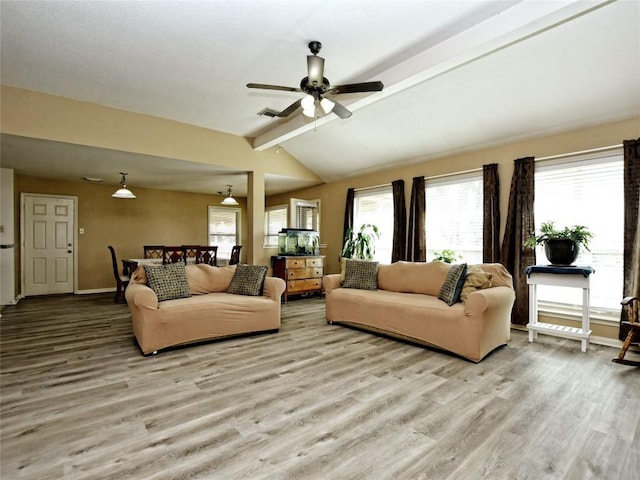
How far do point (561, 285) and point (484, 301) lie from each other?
47.0 inches

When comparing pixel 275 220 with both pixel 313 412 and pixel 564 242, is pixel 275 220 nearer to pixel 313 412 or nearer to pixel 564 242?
pixel 564 242

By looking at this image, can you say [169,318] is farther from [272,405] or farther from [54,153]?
[54,153]

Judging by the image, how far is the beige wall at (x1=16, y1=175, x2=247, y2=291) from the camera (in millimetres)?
7094

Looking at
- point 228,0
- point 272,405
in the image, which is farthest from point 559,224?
point 228,0

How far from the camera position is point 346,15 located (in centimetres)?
274

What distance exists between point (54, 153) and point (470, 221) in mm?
6223

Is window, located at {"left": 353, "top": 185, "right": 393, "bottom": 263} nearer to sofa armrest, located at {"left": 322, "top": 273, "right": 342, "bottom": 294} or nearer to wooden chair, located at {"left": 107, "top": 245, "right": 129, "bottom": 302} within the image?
sofa armrest, located at {"left": 322, "top": 273, "right": 342, "bottom": 294}

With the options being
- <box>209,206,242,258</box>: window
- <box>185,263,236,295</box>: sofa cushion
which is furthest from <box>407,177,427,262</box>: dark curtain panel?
<box>209,206,242,258</box>: window

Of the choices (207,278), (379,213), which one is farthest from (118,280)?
(379,213)

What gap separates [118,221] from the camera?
7559mm

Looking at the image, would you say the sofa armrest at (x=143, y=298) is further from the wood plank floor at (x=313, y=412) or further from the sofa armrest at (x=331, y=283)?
the sofa armrest at (x=331, y=283)

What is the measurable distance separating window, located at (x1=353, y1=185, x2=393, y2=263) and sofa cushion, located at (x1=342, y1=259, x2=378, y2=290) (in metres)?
1.67

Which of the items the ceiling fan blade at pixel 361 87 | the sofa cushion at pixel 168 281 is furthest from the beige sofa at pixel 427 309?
the ceiling fan blade at pixel 361 87

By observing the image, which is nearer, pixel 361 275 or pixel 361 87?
pixel 361 87
